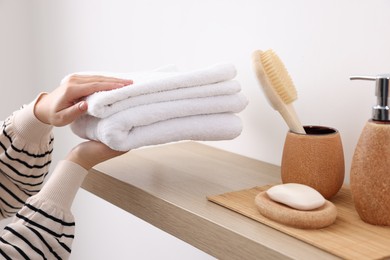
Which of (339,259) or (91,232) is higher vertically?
(339,259)

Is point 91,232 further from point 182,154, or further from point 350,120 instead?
point 350,120

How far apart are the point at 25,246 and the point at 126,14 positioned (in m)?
0.65

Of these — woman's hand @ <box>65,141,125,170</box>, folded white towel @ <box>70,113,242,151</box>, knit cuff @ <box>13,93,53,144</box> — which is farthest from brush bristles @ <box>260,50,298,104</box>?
knit cuff @ <box>13,93,53,144</box>

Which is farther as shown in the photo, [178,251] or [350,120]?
[178,251]

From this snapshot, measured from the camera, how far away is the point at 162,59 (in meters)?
1.17

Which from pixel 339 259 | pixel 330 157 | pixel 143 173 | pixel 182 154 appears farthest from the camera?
pixel 182 154

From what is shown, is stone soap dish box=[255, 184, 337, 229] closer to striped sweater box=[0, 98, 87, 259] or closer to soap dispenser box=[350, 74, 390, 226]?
soap dispenser box=[350, 74, 390, 226]

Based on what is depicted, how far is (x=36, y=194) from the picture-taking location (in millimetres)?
846

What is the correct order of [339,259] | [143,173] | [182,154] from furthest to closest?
1. [182,154]
2. [143,173]
3. [339,259]

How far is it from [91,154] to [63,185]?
0.20 feet

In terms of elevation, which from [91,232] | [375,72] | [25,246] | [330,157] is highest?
[375,72]

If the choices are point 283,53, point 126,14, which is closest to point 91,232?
point 126,14

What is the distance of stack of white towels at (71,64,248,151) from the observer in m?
0.77

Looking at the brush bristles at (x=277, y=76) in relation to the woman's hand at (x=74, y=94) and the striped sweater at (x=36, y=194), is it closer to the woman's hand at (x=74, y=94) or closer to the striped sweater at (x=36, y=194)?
the woman's hand at (x=74, y=94)
